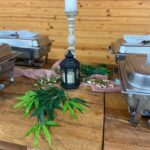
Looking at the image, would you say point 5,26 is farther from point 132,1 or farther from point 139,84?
point 139,84

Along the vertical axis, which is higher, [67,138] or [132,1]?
[132,1]

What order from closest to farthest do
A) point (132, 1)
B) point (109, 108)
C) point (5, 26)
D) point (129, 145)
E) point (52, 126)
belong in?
1. point (129, 145)
2. point (52, 126)
3. point (109, 108)
4. point (132, 1)
5. point (5, 26)

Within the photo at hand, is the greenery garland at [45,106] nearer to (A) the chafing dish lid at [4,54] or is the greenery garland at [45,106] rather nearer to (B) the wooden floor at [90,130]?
(B) the wooden floor at [90,130]

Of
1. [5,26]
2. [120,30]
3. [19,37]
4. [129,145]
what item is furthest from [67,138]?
[5,26]

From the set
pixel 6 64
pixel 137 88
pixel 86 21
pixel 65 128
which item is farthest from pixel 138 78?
pixel 86 21

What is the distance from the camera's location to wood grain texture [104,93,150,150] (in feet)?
2.34

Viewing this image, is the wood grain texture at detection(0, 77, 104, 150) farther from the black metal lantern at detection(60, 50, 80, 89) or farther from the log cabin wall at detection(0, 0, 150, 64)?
the log cabin wall at detection(0, 0, 150, 64)

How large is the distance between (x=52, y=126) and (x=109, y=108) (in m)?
0.29

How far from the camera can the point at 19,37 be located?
1.48m

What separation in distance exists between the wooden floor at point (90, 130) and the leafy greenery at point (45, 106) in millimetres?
29

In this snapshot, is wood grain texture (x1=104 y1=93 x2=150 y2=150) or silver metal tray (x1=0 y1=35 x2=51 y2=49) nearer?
wood grain texture (x1=104 y1=93 x2=150 y2=150)

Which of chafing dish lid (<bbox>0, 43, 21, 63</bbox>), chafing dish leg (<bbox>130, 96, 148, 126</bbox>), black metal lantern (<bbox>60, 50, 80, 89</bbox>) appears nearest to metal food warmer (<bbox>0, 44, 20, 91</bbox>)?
chafing dish lid (<bbox>0, 43, 21, 63</bbox>)

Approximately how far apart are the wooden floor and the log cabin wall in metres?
1.12

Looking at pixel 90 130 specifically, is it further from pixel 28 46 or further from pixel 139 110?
pixel 28 46
